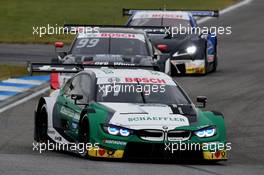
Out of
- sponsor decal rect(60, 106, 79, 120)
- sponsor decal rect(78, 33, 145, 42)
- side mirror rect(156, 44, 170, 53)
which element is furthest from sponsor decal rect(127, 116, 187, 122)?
side mirror rect(156, 44, 170, 53)

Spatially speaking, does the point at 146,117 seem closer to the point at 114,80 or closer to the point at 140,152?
the point at 140,152

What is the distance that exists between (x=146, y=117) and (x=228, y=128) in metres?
4.33

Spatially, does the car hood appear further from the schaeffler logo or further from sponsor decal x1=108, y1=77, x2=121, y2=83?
sponsor decal x1=108, y1=77, x2=121, y2=83

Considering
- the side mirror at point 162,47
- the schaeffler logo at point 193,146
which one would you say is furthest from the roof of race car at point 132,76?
the side mirror at point 162,47

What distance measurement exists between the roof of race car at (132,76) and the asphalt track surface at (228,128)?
1.21m

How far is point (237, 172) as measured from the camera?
43.2ft

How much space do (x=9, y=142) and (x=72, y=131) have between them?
5.30 feet

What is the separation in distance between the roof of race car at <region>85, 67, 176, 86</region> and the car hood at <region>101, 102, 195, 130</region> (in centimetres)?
76

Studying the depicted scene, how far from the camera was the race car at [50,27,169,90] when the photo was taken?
2158 cm

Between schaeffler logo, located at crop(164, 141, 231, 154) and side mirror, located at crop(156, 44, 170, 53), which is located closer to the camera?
schaeffler logo, located at crop(164, 141, 231, 154)

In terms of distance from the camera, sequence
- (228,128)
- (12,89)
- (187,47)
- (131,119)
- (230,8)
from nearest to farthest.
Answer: (131,119), (228,128), (12,89), (187,47), (230,8)

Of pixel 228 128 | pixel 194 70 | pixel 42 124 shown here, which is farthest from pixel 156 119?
pixel 194 70

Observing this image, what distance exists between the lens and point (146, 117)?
14109mm

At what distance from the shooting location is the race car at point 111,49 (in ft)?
70.8
